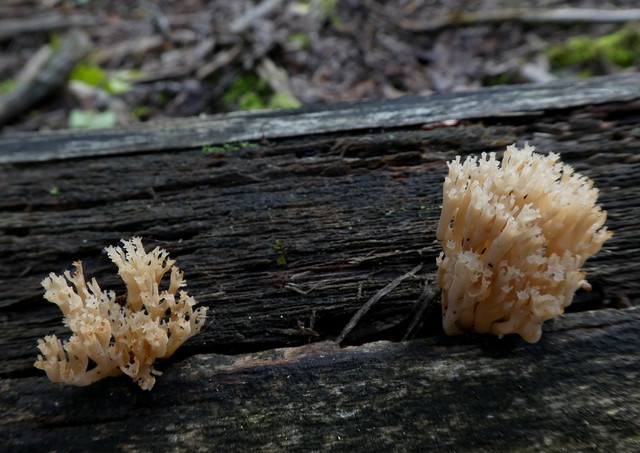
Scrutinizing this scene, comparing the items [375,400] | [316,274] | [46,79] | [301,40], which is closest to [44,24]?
[46,79]

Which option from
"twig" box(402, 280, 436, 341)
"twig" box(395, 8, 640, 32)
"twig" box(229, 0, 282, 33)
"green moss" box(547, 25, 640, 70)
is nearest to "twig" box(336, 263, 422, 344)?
"twig" box(402, 280, 436, 341)

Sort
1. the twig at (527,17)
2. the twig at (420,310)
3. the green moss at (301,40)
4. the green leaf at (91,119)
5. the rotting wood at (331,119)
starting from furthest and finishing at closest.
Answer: the green moss at (301,40), the twig at (527,17), the green leaf at (91,119), the rotting wood at (331,119), the twig at (420,310)

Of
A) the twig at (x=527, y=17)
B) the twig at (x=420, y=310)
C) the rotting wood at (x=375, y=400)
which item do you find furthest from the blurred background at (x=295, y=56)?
the rotting wood at (x=375, y=400)

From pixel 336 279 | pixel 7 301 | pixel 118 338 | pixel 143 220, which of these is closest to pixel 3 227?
pixel 7 301

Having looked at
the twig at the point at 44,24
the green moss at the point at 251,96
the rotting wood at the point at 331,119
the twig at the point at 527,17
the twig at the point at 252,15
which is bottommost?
the rotting wood at the point at 331,119

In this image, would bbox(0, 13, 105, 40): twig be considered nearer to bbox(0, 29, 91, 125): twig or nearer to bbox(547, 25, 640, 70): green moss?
bbox(0, 29, 91, 125): twig

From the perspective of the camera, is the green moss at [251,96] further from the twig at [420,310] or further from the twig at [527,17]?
the twig at [420,310]
